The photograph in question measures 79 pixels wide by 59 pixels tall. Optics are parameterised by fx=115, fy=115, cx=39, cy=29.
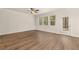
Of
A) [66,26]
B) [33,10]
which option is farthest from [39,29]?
[66,26]

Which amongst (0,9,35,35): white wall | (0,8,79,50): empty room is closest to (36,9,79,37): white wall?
(0,8,79,50): empty room

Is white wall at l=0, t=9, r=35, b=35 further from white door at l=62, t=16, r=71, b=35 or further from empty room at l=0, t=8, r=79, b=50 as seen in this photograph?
white door at l=62, t=16, r=71, b=35

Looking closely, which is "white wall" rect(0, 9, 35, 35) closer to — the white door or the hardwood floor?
the hardwood floor

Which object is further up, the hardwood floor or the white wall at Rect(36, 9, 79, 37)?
the white wall at Rect(36, 9, 79, 37)

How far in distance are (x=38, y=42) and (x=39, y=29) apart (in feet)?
0.71

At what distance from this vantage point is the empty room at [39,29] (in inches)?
71.2

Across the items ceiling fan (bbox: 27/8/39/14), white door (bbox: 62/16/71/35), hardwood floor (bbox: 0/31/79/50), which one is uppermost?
ceiling fan (bbox: 27/8/39/14)

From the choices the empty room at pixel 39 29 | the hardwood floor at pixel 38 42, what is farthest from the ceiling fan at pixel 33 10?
the hardwood floor at pixel 38 42

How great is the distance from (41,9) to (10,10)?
1.61 ft

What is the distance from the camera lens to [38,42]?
1.86m

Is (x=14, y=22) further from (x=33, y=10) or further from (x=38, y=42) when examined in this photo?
(x=38, y=42)

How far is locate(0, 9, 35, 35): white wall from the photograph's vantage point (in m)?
1.82
